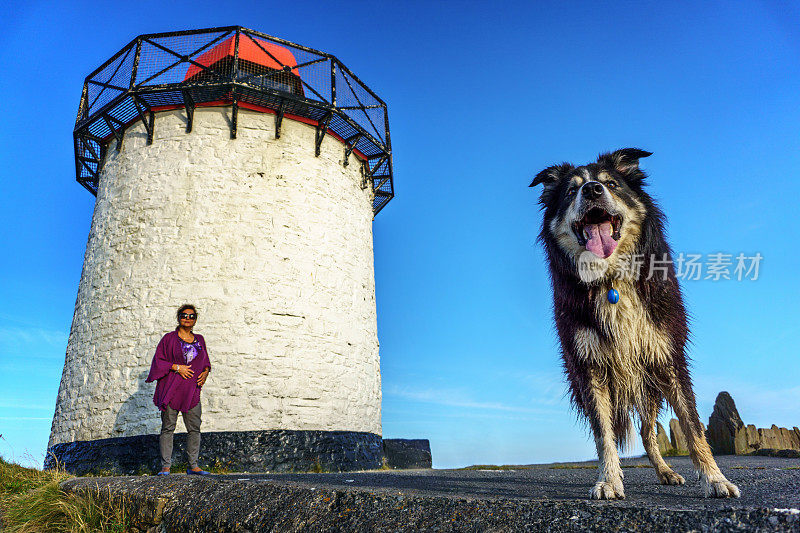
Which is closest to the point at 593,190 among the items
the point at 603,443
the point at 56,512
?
the point at 603,443

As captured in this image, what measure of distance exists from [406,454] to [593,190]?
30.5 ft

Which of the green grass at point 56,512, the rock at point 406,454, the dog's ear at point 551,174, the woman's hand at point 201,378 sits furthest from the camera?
the rock at point 406,454

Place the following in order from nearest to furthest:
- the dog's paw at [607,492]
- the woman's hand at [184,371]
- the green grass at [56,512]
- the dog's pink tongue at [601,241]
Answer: the dog's paw at [607,492] → the dog's pink tongue at [601,241] → the green grass at [56,512] → the woman's hand at [184,371]

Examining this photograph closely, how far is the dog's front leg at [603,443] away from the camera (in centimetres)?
293

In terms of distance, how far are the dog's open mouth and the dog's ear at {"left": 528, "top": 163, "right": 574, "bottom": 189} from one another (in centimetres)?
67

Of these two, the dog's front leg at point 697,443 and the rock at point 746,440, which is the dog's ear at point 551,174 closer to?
the dog's front leg at point 697,443

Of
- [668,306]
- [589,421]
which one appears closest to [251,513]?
[589,421]

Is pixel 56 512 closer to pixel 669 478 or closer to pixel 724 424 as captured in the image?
pixel 669 478

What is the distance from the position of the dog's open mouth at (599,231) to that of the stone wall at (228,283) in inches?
276

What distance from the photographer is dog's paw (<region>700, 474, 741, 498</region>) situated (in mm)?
2963

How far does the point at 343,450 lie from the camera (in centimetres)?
946

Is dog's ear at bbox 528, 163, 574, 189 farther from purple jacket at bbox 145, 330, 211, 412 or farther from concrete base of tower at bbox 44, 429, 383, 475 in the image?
concrete base of tower at bbox 44, 429, 383, 475

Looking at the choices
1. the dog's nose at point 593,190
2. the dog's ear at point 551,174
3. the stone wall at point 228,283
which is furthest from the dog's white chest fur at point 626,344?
the stone wall at point 228,283

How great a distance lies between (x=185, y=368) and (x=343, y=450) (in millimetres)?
4327
